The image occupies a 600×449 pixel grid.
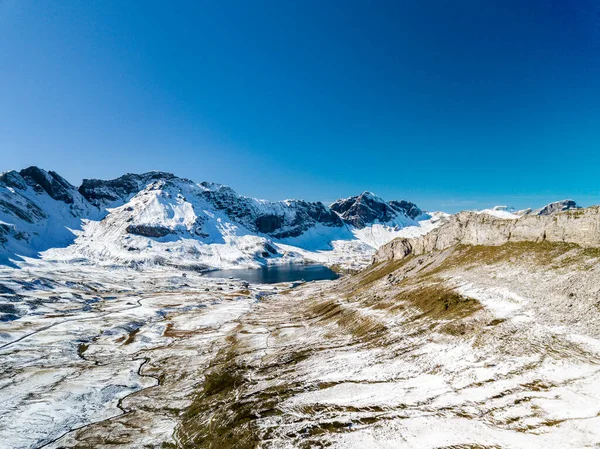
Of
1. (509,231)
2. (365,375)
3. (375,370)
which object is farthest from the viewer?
(509,231)

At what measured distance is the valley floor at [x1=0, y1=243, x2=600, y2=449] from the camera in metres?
29.6

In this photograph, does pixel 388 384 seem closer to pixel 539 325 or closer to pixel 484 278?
pixel 539 325

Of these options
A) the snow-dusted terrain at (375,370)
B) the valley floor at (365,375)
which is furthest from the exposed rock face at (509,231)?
the valley floor at (365,375)

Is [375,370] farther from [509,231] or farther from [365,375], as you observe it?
[509,231]

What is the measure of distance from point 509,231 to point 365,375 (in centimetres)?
6627

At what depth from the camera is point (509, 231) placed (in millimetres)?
83938

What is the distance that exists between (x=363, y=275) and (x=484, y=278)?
8294cm

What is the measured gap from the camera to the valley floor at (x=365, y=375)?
97.2 ft

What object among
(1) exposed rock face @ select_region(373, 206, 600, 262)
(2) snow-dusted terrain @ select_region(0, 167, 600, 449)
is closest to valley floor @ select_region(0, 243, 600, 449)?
(2) snow-dusted terrain @ select_region(0, 167, 600, 449)

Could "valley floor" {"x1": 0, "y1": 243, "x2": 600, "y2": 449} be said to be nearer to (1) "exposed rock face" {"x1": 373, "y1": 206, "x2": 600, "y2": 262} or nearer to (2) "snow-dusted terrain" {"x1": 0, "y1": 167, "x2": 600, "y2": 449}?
(2) "snow-dusted terrain" {"x1": 0, "y1": 167, "x2": 600, "y2": 449}

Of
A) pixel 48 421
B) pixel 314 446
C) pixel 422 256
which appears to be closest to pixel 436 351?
pixel 314 446

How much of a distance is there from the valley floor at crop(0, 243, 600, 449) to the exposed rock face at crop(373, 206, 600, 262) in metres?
7.18

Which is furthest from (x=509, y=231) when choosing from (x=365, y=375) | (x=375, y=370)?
(x=365, y=375)

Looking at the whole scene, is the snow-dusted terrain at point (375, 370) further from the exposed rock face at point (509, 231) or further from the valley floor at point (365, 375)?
the exposed rock face at point (509, 231)
